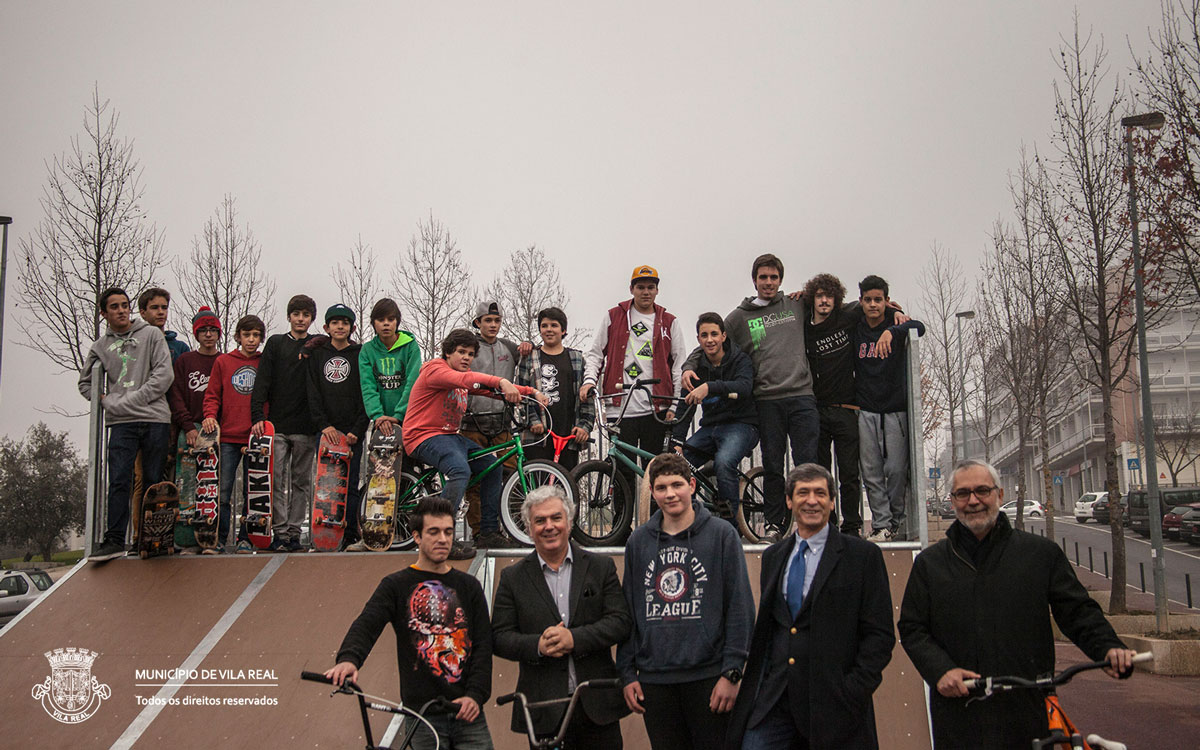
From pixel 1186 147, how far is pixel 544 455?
9.72 metres

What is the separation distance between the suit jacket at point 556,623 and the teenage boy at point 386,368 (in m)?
3.65

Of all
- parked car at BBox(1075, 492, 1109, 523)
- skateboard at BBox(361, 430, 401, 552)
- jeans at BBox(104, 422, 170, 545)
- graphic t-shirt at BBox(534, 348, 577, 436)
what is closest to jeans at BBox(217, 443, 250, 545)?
jeans at BBox(104, 422, 170, 545)

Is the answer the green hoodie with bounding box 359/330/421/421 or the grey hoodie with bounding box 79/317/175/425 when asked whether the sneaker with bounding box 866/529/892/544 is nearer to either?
the green hoodie with bounding box 359/330/421/421

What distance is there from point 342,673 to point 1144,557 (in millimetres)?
28593

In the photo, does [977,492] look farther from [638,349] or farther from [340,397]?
[340,397]

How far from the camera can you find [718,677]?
396cm

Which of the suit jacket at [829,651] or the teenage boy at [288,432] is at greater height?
the teenage boy at [288,432]

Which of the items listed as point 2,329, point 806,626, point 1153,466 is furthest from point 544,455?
point 2,329

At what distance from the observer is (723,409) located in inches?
289

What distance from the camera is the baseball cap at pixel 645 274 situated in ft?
25.6

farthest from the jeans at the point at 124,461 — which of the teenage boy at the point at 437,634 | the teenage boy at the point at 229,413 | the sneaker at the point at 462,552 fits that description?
the teenage boy at the point at 437,634

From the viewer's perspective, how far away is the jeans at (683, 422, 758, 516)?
710 cm

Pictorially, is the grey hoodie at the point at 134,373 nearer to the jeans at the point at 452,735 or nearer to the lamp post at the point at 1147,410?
the jeans at the point at 452,735

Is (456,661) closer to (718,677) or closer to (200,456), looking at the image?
(718,677)
